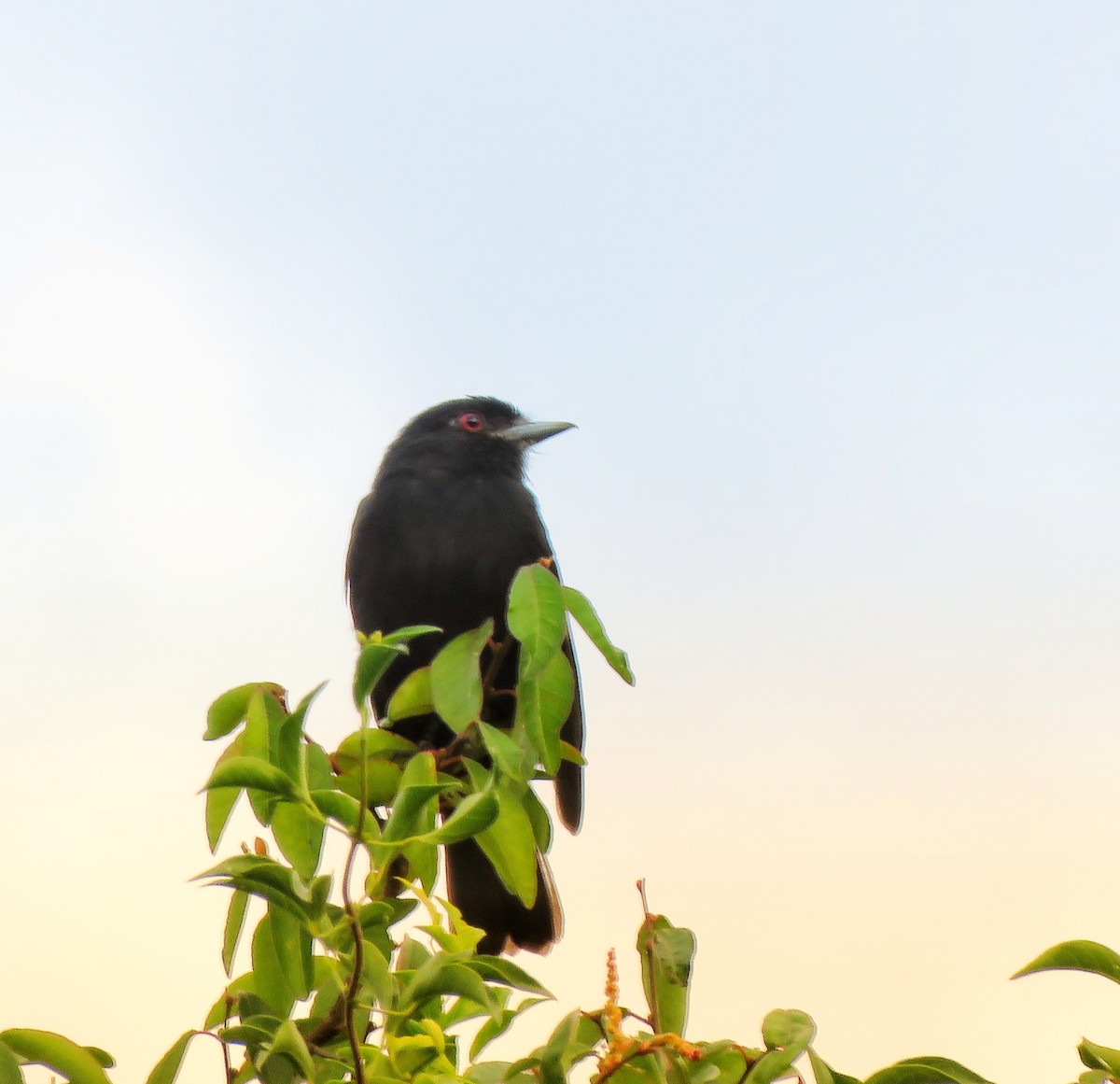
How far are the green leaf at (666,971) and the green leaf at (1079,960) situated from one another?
1.70ft

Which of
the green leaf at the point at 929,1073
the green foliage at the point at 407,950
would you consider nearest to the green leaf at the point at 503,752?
the green foliage at the point at 407,950

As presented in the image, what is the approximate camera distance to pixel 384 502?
5.53 metres

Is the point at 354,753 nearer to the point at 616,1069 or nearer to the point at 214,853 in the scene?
the point at 214,853

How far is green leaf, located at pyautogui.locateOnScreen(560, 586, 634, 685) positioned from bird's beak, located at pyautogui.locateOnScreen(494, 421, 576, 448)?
11.7ft

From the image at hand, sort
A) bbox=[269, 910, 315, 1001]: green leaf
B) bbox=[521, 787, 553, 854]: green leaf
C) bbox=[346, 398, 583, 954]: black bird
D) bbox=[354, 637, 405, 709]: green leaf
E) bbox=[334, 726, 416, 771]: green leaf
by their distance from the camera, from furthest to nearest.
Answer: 1. bbox=[346, 398, 583, 954]: black bird
2. bbox=[521, 787, 553, 854]: green leaf
3. bbox=[334, 726, 416, 771]: green leaf
4. bbox=[269, 910, 315, 1001]: green leaf
5. bbox=[354, 637, 405, 709]: green leaf

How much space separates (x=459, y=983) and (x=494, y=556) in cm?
333

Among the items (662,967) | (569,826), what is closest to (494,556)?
(569,826)

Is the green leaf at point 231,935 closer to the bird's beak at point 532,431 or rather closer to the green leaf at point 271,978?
the green leaf at point 271,978

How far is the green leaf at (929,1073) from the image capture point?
190 cm

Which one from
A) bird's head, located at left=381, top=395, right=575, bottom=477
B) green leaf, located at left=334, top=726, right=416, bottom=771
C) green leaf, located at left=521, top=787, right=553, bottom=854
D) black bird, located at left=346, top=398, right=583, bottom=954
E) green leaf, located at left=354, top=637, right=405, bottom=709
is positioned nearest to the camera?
green leaf, located at left=354, top=637, right=405, bottom=709

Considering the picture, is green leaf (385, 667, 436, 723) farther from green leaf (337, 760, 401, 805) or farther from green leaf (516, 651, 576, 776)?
green leaf (516, 651, 576, 776)

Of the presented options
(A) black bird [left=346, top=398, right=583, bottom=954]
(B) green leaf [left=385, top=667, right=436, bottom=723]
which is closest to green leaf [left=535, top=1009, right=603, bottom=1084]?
(B) green leaf [left=385, top=667, right=436, bottom=723]

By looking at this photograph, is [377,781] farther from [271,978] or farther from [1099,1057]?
[1099,1057]

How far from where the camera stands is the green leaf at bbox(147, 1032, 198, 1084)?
2.04 m
